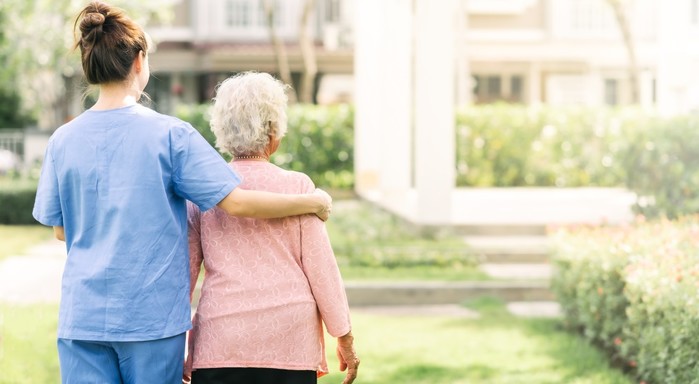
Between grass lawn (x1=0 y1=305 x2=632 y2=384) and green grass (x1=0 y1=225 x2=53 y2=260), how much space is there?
4.10 meters

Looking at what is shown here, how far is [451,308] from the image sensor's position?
30.6 feet

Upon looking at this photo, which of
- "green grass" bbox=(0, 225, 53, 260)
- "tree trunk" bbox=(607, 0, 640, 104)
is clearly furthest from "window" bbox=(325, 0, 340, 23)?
"green grass" bbox=(0, 225, 53, 260)

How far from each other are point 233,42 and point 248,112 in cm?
3433

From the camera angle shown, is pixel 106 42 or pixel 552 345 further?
pixel 552 345

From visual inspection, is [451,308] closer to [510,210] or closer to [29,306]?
[29,306]

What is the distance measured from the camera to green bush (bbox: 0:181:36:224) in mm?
15820

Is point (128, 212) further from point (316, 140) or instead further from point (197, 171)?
point (316, 140)

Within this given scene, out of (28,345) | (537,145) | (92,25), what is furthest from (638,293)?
(537,145)

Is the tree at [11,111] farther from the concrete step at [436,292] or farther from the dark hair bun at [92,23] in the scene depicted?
the dark hair bun at [92,23]

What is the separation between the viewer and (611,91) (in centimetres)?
3950

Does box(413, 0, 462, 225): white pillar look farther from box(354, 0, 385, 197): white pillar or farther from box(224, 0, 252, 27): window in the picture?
box(224, 0, 252, 27): window

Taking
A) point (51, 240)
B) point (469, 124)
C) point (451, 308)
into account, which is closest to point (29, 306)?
point (451, 308)

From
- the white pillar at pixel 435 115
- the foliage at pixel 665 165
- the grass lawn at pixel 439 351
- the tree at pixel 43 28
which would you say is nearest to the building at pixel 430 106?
the white pillar at pixel 435 115

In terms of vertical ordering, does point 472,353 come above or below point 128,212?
below
